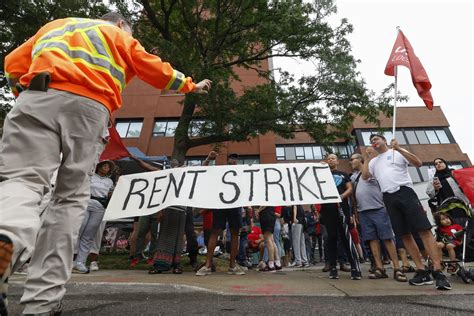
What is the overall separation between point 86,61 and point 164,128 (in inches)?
802

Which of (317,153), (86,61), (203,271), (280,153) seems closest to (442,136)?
(317,153)

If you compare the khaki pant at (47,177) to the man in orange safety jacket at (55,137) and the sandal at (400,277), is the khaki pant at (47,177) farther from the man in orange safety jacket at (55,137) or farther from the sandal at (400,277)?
the sandal at (400,277)

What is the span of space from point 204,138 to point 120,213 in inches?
257

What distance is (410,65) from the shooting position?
4852mm

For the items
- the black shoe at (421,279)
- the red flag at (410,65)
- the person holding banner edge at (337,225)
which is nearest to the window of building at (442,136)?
the red flag at (410,65)

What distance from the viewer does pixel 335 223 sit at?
4.71 metres

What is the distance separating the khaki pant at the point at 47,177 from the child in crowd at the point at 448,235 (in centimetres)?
493

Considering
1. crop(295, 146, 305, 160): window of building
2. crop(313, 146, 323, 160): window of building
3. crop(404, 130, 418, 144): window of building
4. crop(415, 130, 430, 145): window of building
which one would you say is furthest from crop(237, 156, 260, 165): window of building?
crop(415, 130, 430, 145): window of building

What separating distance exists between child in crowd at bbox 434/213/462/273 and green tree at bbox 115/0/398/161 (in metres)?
5.70

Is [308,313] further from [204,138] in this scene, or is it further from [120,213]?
[204,138]

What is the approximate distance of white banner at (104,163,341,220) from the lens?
438cm

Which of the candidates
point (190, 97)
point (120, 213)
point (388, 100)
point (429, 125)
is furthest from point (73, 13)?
point (429, 125)

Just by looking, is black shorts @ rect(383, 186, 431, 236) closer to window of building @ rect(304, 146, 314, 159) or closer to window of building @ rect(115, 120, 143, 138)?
window of building @ rect(115, 120, 143, 138)

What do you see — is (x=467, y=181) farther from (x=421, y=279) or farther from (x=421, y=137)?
(x=421, y=137)
